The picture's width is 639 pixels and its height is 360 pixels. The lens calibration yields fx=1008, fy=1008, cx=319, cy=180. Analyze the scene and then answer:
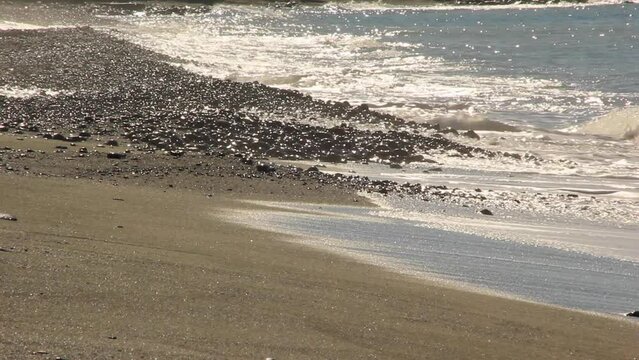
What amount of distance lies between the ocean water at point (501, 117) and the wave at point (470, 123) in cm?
3

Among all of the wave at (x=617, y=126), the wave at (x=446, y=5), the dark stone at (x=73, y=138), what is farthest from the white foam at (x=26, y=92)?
the wave at (x=446, y=5)

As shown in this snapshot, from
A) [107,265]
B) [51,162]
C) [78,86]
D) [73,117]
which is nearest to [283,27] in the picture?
[78,86]

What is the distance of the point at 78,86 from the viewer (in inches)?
756

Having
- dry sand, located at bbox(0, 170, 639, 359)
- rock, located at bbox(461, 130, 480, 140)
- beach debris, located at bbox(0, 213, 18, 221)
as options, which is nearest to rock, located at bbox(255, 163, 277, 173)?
dry sand, located at bbox(0, 170, 639, 359)

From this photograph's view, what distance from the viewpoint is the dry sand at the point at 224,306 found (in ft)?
13.1

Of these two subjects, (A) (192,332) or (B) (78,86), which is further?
(B) (78,86)

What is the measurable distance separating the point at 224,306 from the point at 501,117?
15.6 metres

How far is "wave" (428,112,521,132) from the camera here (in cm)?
1797

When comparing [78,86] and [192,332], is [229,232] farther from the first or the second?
[78,86]

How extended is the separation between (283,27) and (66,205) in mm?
57845

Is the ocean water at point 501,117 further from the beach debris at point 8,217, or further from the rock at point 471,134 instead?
the beach debris at point 8,217

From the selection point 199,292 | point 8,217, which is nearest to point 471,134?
point 8,217

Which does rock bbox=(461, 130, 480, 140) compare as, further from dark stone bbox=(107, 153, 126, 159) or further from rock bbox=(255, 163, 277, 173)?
dark stone bbox=(107, 153, 126, 159)

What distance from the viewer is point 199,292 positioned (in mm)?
4855
